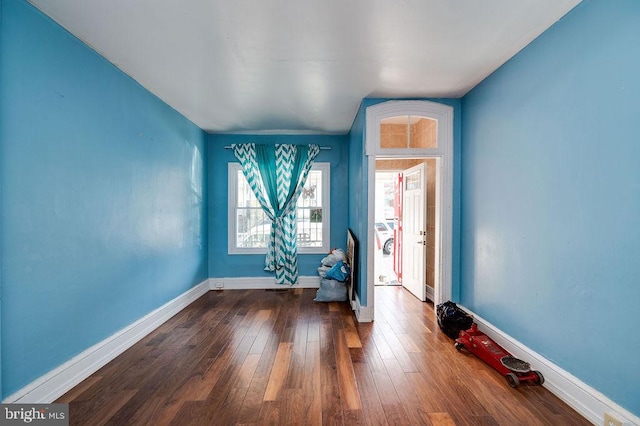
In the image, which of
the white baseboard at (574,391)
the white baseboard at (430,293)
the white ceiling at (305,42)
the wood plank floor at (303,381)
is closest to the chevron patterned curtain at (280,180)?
the white ceiling at (305,42)

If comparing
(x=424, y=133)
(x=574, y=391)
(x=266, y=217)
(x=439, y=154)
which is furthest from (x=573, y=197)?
(x=266, y=217)

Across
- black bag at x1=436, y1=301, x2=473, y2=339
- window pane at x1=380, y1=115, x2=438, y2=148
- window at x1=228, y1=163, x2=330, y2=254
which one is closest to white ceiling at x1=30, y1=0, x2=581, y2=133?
window pane at x1=380, y1=115, x2=438, y2=148

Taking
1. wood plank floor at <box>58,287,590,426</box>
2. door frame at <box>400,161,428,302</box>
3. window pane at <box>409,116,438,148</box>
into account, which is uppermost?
window pane at <box>409,116,438,148</box>

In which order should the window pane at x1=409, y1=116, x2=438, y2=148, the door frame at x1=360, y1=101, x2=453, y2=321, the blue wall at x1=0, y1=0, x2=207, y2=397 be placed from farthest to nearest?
1. the window pane at x1=409, y1=116, x2=438, y2=148
2. the door frame at x1=360, y1=101, x2=453, y2=321
3. the blue wall at x1=0, y1=0, x2=207, y2=397

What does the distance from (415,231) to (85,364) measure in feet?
14.1

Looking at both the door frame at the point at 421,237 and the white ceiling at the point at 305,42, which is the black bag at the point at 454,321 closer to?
the door frame at the point at 421,237

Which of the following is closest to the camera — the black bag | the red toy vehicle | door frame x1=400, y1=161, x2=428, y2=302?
the red toy vehicle

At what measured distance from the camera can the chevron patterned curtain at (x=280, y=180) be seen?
4.95m

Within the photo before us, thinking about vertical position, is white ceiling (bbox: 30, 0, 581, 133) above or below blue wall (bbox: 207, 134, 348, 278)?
above

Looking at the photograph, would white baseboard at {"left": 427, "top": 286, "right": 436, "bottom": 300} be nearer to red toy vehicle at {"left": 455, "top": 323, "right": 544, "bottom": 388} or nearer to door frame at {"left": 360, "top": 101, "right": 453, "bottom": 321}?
door frame at {"left": 360, "top": 101, "right": 453, "bottom": 321}

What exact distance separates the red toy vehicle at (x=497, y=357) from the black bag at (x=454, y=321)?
0.29ft

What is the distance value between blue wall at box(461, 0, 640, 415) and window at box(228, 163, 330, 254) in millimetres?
2781

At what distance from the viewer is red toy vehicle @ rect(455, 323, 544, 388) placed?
2207 mm

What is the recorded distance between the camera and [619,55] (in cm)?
168
